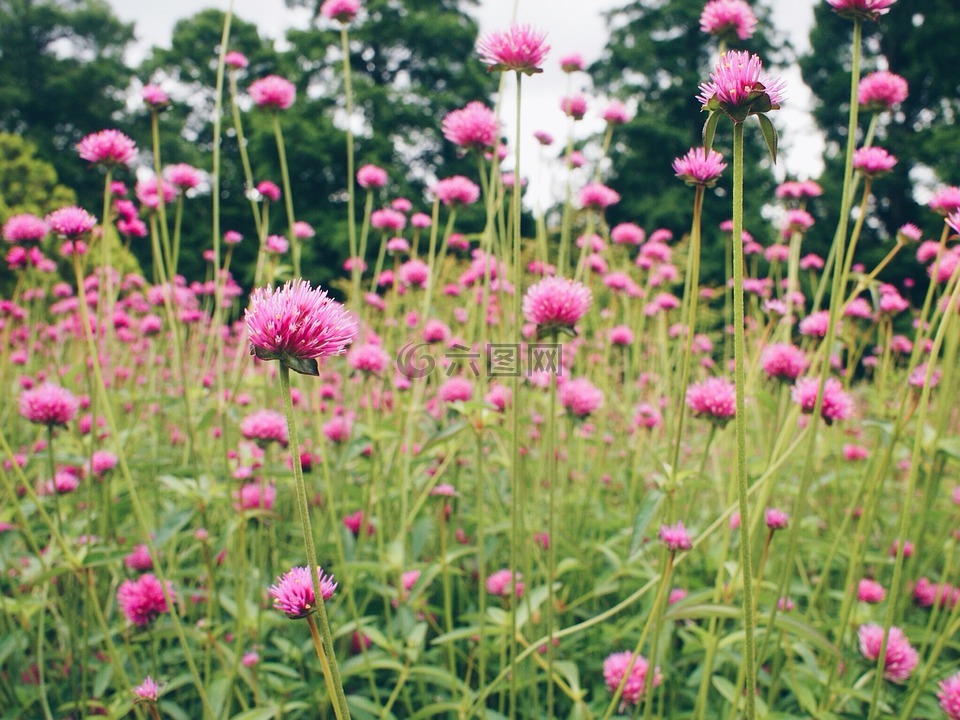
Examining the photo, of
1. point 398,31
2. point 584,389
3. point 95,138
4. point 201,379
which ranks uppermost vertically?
point 398,31

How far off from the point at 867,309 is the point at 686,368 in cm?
167

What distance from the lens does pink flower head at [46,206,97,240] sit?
115 cm

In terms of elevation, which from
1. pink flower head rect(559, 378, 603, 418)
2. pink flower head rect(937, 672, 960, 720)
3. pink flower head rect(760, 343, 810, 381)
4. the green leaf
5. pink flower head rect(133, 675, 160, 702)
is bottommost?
pink flower head rect(937, 672, 960, 720)

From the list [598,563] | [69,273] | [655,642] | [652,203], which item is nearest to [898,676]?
[655,642]

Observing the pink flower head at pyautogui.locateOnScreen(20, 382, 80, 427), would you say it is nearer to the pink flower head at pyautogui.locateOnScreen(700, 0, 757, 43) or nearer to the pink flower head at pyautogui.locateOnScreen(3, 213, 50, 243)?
the pink flower head at pyautogui.locateOnScreen(3, 213, 50, 243)

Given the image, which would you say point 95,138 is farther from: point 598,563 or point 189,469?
point 598,563

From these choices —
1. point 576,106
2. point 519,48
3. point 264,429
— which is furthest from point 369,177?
point 519,48

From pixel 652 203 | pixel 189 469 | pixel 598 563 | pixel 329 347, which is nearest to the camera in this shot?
pixel 329 347

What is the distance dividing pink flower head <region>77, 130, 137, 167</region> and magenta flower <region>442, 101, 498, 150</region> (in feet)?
2.26

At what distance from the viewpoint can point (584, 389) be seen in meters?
1.61

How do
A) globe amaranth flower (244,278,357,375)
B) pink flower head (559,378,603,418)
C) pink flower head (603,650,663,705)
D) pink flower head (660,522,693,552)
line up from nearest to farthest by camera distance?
globe amaranth flower (244,278,357,375) → pink flower head (660,522,693,552) → pink flower head (603,650,663,705) → pink flower head (559,378,603,418)

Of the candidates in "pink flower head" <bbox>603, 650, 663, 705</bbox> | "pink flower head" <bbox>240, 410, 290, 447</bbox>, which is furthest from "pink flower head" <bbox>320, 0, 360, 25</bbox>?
"pink flower head" <bbox>603, 650, 663, 705</bbox>

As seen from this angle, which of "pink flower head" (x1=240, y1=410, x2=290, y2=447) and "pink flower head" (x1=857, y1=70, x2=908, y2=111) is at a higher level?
"pink flower head" (x1=857, y1=70, x2=908, y2=111)

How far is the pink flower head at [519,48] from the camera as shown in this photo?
42.4 inches
